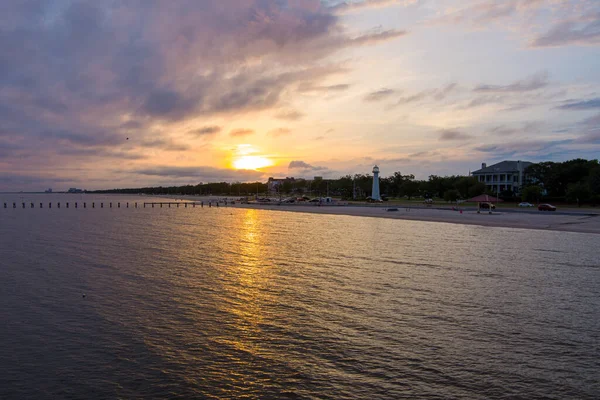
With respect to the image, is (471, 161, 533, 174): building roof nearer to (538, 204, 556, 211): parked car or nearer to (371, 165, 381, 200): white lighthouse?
(371, 165, 381, 200): white lighthouse

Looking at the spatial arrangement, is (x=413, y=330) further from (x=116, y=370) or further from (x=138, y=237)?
(x=138, y=237)

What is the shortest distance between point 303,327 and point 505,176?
121086mm

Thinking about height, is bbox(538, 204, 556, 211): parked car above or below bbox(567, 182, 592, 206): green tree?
below

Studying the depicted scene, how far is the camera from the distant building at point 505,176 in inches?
4653

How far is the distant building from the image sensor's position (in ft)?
388

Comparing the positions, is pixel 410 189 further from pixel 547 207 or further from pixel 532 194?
pixel 547 207

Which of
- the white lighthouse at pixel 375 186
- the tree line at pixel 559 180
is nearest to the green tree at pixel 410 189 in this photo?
the white lighthouse at pixel 375 186

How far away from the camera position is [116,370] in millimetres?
12039

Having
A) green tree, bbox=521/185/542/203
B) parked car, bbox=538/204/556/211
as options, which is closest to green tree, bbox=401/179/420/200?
green tree, bbox=521/185/542/203

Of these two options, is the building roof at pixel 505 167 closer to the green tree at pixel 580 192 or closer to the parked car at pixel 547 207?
the green tree at pixel 580 192

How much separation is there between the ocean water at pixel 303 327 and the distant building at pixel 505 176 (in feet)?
317

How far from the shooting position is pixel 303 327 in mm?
15320

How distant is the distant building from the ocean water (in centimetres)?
9676

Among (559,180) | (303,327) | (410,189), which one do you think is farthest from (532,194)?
(303,327)
